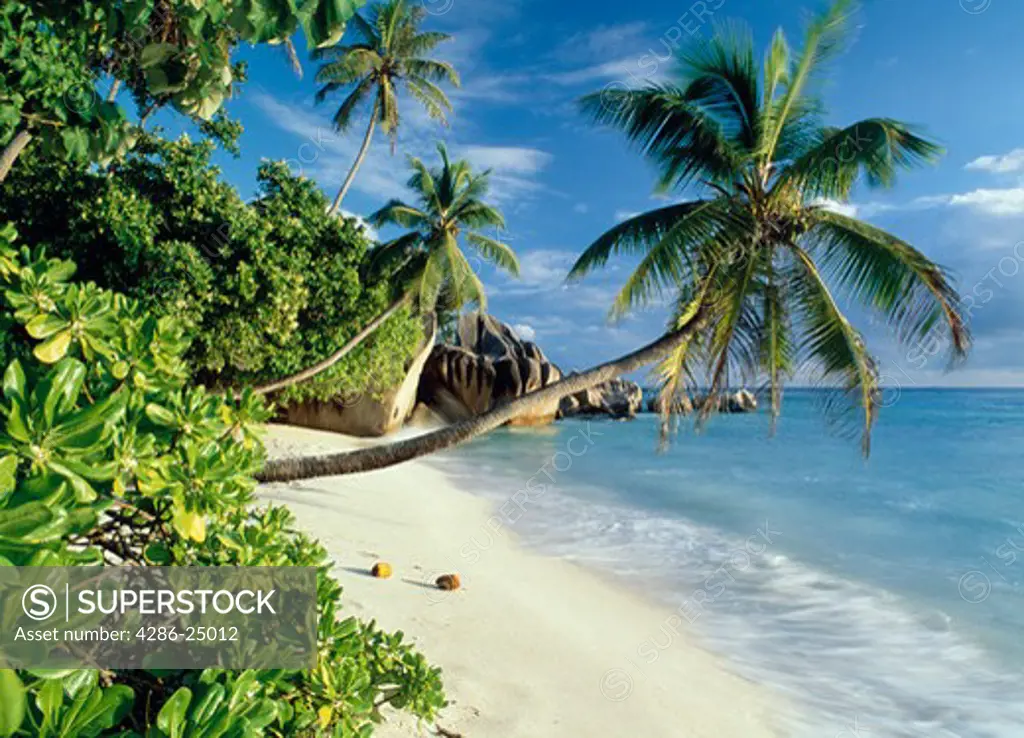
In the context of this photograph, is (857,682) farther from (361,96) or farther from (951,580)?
(361,96)

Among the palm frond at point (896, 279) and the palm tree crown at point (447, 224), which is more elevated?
the palm tree crown at point (447, 224)

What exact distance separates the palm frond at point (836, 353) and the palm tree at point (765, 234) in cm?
1

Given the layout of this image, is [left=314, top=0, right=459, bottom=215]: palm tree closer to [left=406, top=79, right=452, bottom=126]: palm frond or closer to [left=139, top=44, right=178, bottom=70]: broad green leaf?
[left=406, top=79, right=452, bottom=126]: palm frond

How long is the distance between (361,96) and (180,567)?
20086 mm

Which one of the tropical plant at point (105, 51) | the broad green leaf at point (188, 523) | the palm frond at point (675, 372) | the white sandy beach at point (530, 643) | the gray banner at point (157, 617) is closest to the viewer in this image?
the gray banner at point (157, 617)

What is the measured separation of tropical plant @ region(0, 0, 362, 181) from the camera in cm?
183

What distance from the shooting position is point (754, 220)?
7.09 m

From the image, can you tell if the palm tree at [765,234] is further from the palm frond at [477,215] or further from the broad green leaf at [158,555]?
the palm frond at [477,215]

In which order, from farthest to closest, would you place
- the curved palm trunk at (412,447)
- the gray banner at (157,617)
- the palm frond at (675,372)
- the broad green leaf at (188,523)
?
the palm frond at (675,372) < the curved palm trunk at (412,447) < the broad green leaf at (188,523) < the gray banner at (157,617)

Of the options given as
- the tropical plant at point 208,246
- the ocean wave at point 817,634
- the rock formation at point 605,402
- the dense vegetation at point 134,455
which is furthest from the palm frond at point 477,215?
the rock formation at point 605,402

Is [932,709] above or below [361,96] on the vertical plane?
below

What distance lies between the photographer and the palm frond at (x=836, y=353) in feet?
21.0

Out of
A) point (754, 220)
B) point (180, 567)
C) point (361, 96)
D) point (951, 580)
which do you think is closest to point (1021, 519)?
point (951, 580)

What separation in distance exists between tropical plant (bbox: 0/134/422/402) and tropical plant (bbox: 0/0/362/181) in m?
6.42
